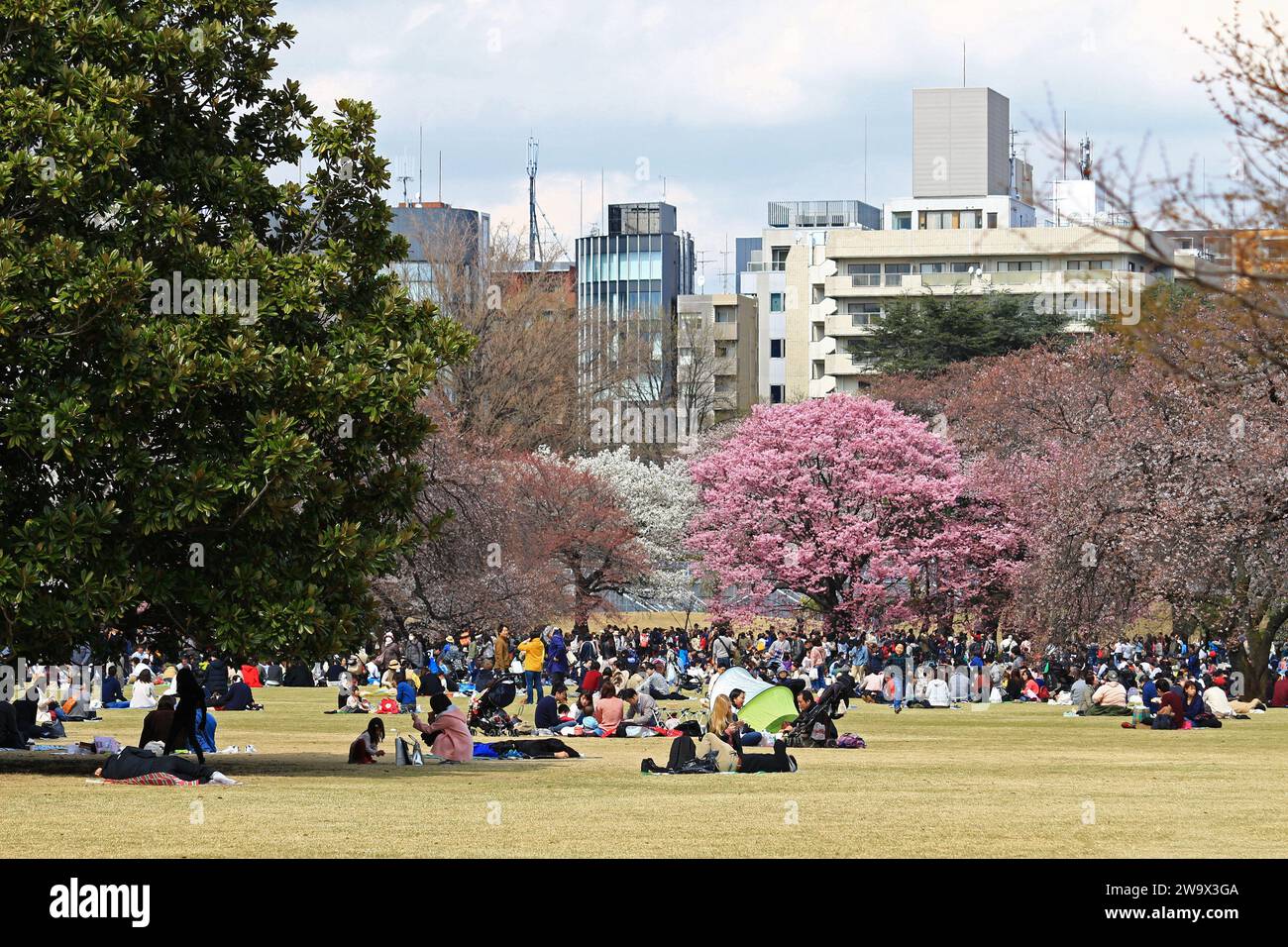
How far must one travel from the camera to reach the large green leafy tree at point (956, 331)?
9456 cm

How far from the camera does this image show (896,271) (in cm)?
12044

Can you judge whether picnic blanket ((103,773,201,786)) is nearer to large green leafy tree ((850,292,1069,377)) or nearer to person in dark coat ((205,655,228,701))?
person in dark coat ((205,655,228,701))

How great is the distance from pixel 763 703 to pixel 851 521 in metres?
36.1

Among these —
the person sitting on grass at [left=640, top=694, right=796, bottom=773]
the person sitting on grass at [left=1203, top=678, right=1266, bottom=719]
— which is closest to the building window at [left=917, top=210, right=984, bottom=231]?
the person sitting on grass at [left=1203, top=678, right=1266, bottom=719]

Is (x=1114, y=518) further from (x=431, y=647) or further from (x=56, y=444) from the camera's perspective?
(x=56, y=444)

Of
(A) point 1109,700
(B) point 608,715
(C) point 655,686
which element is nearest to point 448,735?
(B) point 608,715

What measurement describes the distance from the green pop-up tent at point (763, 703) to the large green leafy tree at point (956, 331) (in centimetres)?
6121

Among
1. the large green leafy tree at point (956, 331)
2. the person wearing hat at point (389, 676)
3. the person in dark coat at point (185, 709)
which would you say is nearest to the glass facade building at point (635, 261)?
the large green leafy tree at point (956, 331)

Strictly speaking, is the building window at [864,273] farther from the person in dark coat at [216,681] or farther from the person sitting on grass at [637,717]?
the person sitting on grass at [637,717]

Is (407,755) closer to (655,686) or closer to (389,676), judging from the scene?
(655,686)

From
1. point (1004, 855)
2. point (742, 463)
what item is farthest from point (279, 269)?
point (742, 463)

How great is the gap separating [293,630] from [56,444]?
11.9 ft

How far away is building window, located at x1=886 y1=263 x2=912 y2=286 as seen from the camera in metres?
120

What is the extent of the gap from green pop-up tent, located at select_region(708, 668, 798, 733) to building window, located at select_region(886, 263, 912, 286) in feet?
292
